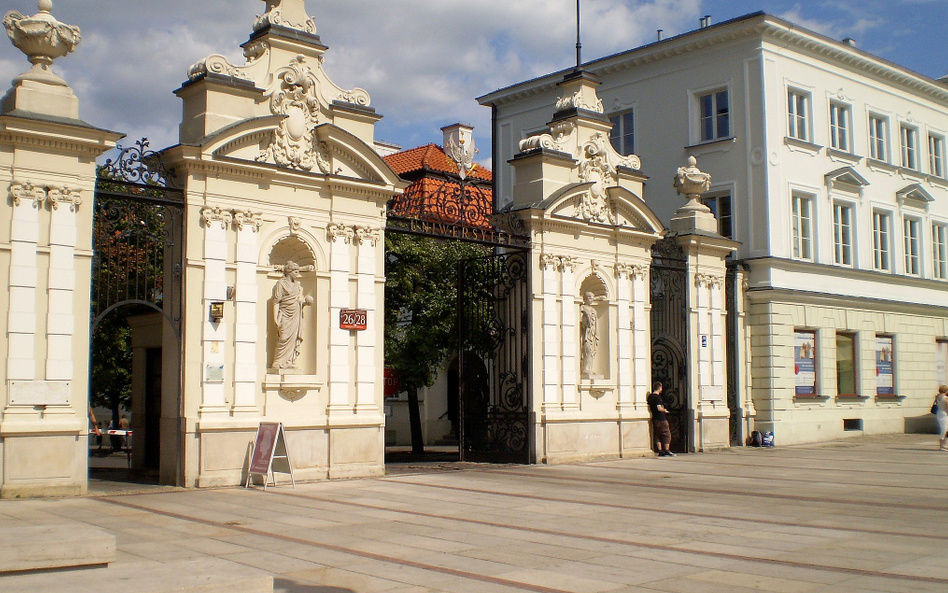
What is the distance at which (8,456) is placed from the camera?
12562mm

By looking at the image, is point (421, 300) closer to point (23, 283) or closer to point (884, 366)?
point (23, 283)

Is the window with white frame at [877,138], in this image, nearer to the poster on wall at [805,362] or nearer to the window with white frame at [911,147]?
the window with white frame at [911,147]

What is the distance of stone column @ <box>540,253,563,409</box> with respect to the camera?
773 inches

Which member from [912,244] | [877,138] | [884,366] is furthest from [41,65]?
[912,244]

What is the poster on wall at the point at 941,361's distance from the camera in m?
32.5

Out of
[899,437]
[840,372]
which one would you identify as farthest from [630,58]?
[899,437]

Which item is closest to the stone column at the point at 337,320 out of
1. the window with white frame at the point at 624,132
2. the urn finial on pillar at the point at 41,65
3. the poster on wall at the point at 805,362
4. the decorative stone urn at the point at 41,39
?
the urn finial on pillar at the point at 41,65

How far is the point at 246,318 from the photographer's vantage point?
1530 centimetres

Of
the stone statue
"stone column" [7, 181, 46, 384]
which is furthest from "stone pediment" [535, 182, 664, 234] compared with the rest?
"stone column" [7, 181, 46, 384]

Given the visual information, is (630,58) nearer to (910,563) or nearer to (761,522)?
(761,522)

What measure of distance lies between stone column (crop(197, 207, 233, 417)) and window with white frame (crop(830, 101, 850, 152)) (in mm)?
21044

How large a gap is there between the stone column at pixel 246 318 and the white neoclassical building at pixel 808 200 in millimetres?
14551

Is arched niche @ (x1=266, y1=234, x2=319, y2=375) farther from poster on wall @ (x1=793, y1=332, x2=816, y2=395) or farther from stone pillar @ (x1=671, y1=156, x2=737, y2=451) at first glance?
poster on wall @ (x1=793, y1=332, x2=816, y2=395)

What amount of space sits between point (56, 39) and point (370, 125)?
17.7ft
